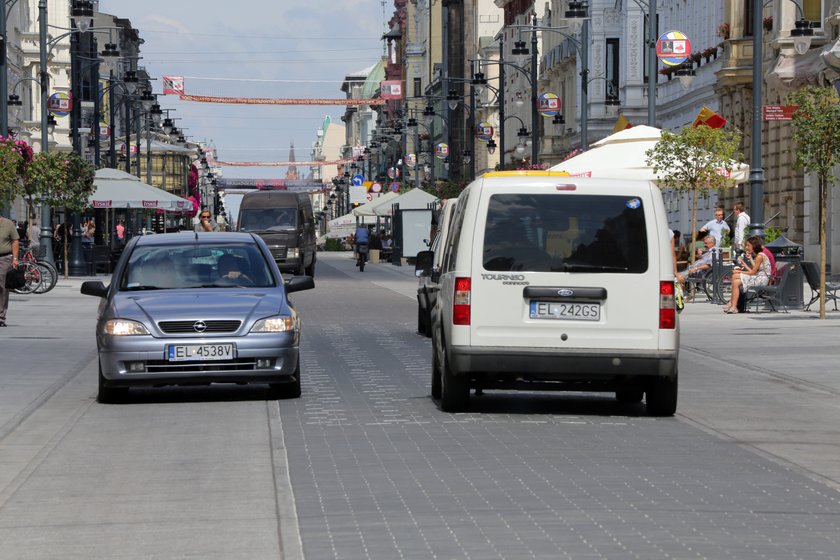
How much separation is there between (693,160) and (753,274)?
18.2 feet

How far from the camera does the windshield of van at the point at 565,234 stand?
46.0ft

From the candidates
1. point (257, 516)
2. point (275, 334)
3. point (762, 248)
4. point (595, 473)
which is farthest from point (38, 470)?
point (762, 248)

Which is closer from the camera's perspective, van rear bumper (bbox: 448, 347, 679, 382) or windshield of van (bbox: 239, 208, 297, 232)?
van rear bumper (bbox: 448, 347, 679, 382)

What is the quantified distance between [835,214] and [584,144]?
10.7m

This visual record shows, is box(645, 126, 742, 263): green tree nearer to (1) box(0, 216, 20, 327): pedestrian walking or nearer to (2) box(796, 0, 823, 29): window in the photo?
(2) box(796, 0, 823, 29): window

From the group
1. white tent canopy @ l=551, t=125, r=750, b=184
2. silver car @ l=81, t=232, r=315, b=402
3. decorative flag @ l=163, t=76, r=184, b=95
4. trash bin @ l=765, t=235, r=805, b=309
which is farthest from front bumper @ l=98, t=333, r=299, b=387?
decorative flag @ l=163, t=76, r=184, b=95

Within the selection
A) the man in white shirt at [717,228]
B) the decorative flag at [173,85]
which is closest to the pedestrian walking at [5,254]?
the man in white shirt at [717,228]

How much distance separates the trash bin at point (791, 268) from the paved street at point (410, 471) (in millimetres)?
11753

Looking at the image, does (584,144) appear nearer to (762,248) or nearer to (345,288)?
(345,288)

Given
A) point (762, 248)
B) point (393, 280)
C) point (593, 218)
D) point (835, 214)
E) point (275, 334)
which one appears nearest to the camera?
point (593, 218)

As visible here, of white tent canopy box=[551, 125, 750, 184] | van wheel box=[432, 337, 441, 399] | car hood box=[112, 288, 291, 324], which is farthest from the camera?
white tent canopy box=[551, 125, 750, 184]

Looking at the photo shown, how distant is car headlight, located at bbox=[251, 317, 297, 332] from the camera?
15.5 meters

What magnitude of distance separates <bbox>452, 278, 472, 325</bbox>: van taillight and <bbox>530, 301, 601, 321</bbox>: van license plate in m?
0.49

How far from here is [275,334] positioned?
15492 mm
